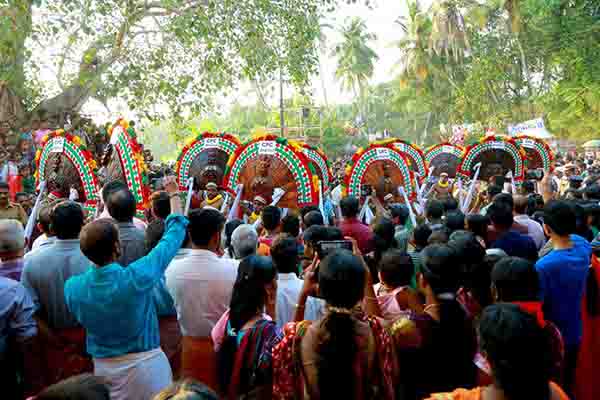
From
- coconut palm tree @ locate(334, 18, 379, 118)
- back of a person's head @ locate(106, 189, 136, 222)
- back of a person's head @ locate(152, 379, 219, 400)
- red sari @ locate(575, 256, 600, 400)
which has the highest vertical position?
coconut palm tree @ locate(334, 18, 379, 118)

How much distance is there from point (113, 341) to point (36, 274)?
89 cm

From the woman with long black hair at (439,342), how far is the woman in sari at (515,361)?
67 cm

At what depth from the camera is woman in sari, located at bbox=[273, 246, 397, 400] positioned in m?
2.21

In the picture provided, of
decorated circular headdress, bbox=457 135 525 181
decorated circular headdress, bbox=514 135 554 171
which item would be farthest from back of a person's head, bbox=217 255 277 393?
decorated circular headdress, bbox=514 135 554 171

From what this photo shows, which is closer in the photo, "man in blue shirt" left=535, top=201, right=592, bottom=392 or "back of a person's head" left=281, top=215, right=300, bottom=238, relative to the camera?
"man in blue shirt" left=535, top=201, right=592, bottom=392

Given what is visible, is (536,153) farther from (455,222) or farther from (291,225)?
(291,225)

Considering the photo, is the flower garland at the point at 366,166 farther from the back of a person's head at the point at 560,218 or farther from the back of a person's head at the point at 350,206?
the back of a person's head at the point at 560,218

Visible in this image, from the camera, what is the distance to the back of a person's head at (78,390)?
1.47m

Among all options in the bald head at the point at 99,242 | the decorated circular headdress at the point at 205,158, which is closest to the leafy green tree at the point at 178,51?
the decorated circular headdress at the point at 205,158

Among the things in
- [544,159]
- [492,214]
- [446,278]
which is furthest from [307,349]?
[544,159]

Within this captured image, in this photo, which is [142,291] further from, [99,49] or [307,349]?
[99,49]

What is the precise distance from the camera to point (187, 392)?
148cm

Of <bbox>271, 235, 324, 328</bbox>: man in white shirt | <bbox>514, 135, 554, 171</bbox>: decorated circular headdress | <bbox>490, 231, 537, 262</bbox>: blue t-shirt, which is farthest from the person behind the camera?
<bbox>514, 135, 554, 171</bbox>: decorated circular headdress

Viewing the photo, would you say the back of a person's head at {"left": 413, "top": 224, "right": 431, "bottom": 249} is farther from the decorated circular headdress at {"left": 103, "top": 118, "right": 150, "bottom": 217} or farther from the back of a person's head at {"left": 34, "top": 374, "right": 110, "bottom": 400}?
the back of a person's head at {"left": 34, "top": 374, "right": 110, "bottom": 400}
